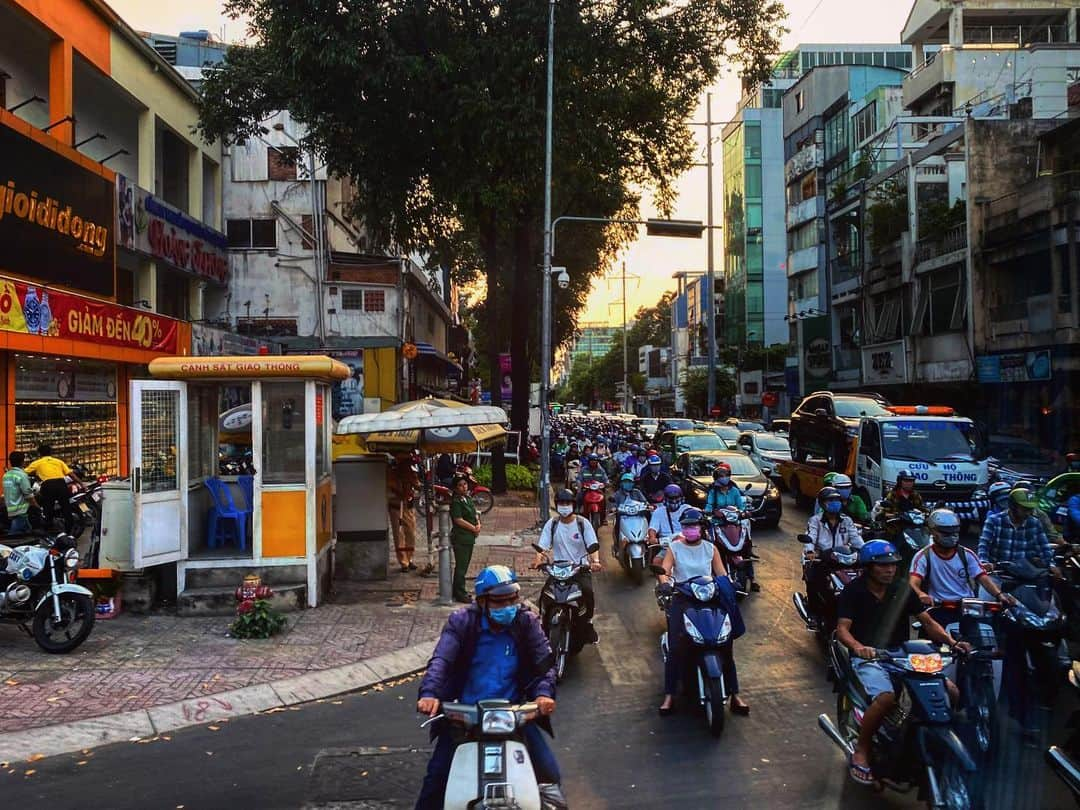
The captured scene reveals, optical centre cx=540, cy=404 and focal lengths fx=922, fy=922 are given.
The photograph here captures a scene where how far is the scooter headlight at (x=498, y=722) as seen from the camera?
4137 millimetres

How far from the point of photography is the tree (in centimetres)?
2103

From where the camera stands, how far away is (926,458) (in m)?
17.2

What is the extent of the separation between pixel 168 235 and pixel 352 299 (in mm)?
7349

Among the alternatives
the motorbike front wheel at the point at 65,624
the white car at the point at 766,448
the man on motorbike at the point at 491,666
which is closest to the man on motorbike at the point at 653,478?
the white car at the point at 766,448

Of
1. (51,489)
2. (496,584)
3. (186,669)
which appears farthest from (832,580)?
(51,489)

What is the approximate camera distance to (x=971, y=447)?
17.5m

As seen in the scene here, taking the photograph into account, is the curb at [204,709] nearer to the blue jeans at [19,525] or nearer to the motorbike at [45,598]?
the motorbike at [45,598]

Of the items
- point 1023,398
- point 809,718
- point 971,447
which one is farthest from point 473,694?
point 1023,398

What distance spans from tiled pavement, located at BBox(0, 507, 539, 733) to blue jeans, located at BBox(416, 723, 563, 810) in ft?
13.0

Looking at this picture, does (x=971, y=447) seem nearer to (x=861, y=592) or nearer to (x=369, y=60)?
(x=861, y=592)

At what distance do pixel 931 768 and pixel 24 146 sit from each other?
57.5 ft

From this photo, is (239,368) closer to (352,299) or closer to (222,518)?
(222,518)

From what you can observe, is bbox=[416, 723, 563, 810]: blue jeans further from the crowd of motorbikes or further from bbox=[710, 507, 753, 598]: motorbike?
bbox=[710, 507, 753, 598]: motorbike

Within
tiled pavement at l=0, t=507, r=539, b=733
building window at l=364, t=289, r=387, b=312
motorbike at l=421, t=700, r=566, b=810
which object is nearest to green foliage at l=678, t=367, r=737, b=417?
building window at l=364, t=289, r=387, b=312
